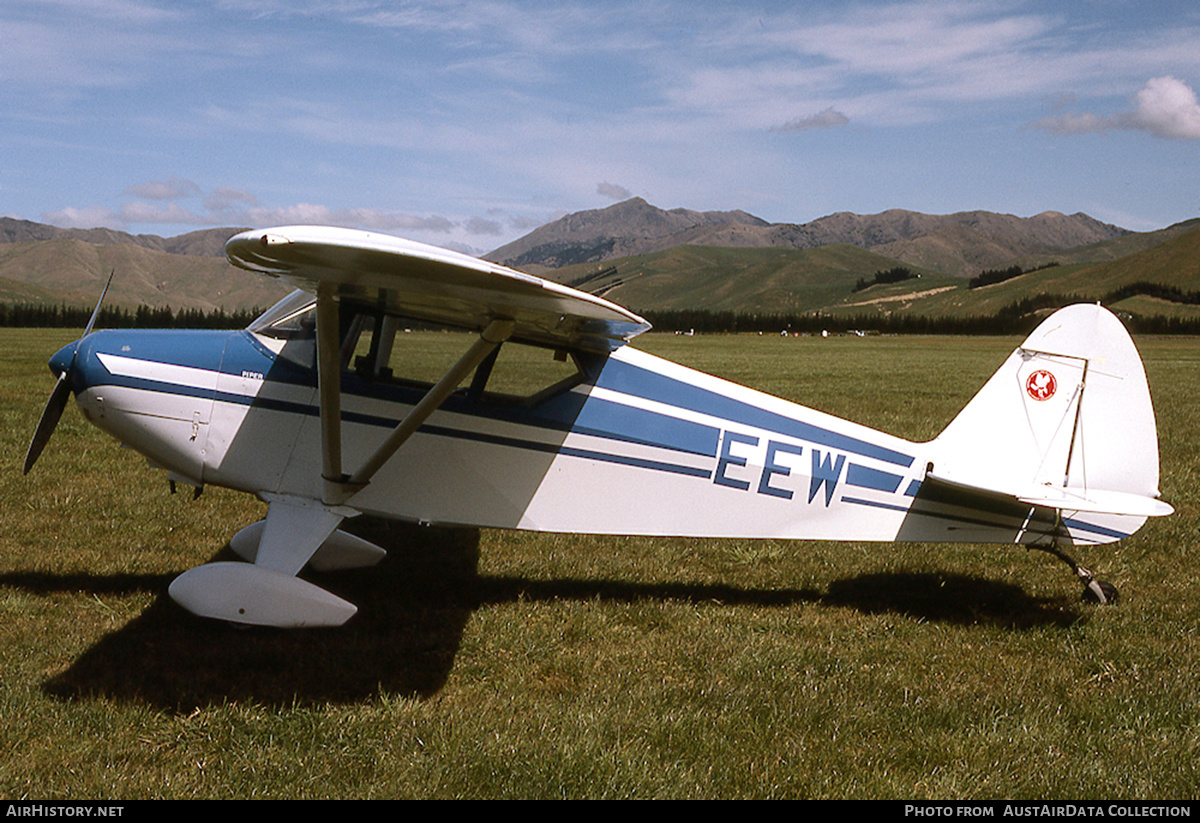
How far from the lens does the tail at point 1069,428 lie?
530cm

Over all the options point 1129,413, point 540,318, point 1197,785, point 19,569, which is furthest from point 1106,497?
point 19,569

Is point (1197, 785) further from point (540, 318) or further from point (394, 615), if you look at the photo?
point (394, 615)

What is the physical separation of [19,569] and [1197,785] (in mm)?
7479

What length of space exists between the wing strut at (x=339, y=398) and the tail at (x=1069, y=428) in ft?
10.7

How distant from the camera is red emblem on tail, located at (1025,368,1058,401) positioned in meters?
5.47

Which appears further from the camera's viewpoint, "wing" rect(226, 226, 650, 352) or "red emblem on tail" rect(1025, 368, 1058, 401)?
"red emblem on tail" rect(1025, 368, 1058, 401)

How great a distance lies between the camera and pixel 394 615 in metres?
5.46

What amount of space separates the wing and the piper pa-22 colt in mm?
70

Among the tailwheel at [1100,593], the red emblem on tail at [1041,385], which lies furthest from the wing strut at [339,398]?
the tailwheel at [1100,593]

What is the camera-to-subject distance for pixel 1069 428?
5359 millimetres

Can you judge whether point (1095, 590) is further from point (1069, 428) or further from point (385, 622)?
point (385, 622)

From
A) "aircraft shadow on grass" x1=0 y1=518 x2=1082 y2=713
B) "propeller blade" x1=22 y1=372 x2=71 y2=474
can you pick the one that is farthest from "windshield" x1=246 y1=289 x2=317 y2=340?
"aircraft shadow on grass" x1=0 y1=518 x2=1082 y2=713

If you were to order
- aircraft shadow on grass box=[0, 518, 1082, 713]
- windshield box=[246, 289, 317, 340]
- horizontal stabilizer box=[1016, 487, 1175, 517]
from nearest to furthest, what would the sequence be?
1. aircraft shadow on grass box=[0, 518, 1082, 713]
2. horizontal stabilizer box=[1016, 487, 1175, 517]
3. windshield box=[246, 289, 317, 340]

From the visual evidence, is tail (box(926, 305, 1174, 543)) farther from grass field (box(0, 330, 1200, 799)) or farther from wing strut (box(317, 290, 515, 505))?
wing strut (box(317, 290, 515, 505))
